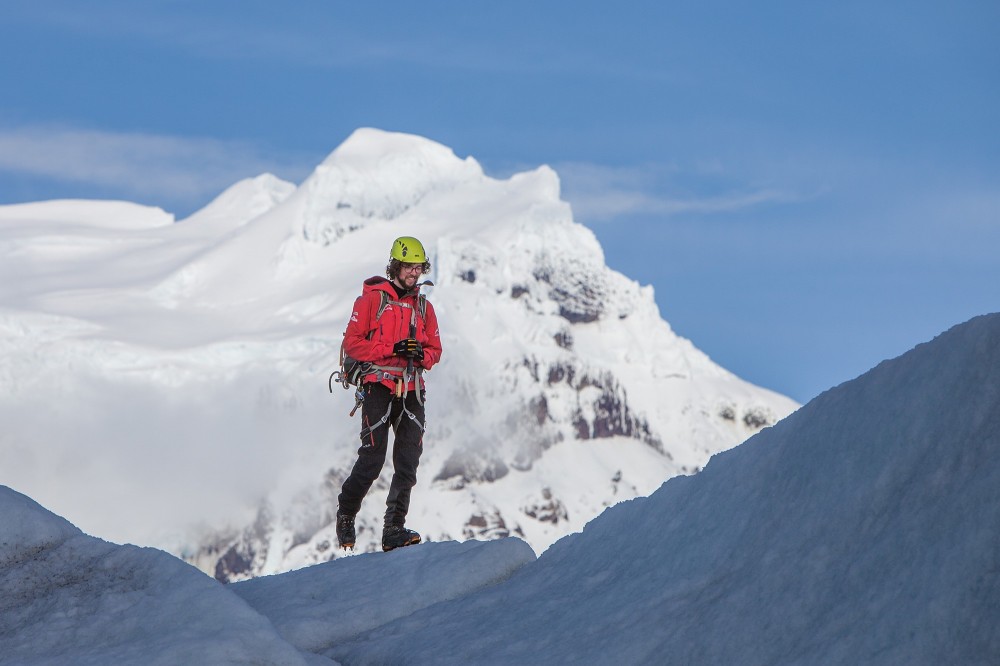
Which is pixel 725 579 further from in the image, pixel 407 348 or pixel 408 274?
pixel 408 274

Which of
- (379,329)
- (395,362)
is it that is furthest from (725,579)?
(379,329)

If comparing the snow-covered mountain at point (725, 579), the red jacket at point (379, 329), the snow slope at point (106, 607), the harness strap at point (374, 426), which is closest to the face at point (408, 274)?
the red jacket at point (379, 329)

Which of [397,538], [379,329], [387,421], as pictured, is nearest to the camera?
[397,538]

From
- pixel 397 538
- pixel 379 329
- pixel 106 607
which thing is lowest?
pixel 106 607

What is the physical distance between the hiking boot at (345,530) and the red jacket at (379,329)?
182 cm

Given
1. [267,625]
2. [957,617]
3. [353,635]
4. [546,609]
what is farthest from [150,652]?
[957,617]

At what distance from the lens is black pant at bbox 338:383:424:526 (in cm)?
1378

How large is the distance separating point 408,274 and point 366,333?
84 cm

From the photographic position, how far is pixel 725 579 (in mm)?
8695

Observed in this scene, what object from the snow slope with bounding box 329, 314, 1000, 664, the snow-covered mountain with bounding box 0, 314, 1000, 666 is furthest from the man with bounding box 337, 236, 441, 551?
the snow slope with bounding box 329, 314, 1000, 664

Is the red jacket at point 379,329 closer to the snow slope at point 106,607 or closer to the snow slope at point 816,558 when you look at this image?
the snow slope at point 816,558

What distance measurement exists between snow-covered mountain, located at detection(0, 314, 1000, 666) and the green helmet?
4.11 m

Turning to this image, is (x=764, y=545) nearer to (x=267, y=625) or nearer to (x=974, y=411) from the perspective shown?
(x=974, y=411)

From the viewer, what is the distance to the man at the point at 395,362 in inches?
539
